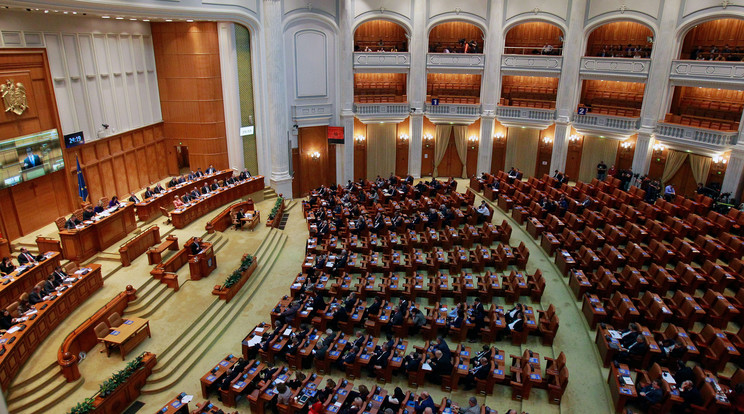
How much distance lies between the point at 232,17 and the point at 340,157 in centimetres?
812

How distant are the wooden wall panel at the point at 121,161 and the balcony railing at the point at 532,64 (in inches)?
630

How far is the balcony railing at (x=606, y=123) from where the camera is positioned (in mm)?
20656

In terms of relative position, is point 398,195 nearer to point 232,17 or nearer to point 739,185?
point 232,17

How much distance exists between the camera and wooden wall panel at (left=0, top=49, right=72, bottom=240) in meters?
13.6

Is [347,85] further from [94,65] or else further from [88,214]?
[88,214]

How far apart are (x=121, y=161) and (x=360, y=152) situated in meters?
10.9

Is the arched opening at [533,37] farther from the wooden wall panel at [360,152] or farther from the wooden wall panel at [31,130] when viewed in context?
the wooden wall panel at [31,130]

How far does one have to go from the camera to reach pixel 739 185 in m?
17.2

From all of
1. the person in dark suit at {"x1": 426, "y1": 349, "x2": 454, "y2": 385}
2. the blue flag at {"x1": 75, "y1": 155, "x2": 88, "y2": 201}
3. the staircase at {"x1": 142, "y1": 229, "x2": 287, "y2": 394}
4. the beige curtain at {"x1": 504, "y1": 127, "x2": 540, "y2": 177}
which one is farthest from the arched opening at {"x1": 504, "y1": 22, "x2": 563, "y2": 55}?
the blue flag at {"x1": 75, "y1": 155, "x2": 88, "y2": 201}

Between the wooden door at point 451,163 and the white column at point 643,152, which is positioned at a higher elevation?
the white column at point 643,152

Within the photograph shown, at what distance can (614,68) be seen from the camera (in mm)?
20797

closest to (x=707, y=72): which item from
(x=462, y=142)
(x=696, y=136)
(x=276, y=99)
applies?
(x=696, y=136)

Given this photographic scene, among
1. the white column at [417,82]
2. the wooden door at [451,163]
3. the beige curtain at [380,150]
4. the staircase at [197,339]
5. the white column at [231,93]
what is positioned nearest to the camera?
the staircase at [197,339]

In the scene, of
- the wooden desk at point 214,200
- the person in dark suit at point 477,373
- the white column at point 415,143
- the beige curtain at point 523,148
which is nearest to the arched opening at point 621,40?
the beige curtain at point 523,148
